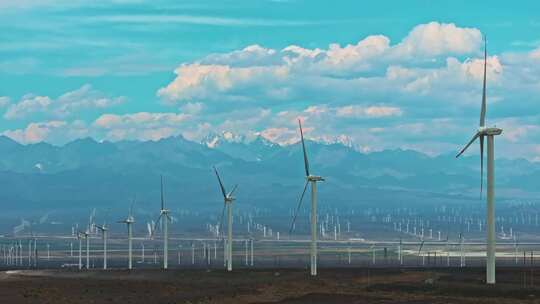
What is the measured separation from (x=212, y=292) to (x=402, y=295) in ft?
70.7

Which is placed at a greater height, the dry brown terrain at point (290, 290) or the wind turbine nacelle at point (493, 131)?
the wind turbine nacelle at point (493, 131)

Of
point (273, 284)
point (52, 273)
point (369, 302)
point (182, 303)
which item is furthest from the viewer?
point (52, 273)

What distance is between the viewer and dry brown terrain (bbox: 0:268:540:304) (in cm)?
9525

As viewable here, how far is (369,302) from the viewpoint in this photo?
298 feet

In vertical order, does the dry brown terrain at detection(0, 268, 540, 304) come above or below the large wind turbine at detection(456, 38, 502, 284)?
Answer: below

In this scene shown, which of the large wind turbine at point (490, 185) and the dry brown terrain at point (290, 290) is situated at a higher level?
the large wind turbine at point (490, 185)

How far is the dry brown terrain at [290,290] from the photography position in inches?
3750

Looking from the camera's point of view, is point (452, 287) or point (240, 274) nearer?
point (452, 287)

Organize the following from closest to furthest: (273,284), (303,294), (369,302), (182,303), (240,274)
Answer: (369,302), (182,303), (303,294), (273,284), (240,274)

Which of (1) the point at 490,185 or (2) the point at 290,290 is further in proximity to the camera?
(2) the point at 290,290

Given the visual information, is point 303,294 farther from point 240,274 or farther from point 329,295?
point 240,274

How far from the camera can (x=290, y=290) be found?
383ft

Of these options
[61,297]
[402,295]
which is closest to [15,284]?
[61,297]

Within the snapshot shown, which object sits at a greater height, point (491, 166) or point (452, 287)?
point (491, 166)
